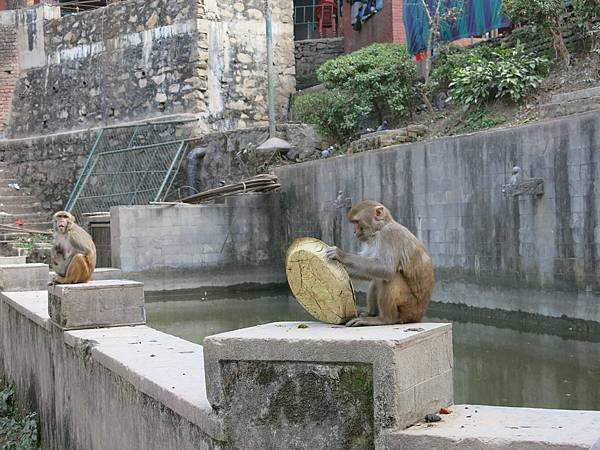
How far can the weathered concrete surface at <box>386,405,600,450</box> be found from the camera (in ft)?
11.1

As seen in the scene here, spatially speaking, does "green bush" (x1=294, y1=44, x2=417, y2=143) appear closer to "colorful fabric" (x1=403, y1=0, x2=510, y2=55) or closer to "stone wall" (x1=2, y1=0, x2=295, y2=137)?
"colorful fabric" (x1=403, y1=0, x2=510, y2=55)

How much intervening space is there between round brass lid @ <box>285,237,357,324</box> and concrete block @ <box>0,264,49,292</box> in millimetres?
8065

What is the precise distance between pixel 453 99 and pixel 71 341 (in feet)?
46.2

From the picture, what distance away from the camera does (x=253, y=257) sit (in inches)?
854

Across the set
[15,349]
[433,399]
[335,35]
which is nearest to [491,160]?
[15,349]

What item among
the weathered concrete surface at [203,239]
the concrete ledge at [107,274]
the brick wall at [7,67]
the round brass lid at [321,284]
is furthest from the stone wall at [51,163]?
the round brass lid at [321,284]

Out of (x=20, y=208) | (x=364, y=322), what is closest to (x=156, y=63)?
(x=20, y=208)

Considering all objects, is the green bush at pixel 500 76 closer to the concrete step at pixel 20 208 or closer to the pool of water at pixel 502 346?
the pool of water at pixel 502 346

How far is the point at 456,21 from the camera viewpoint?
2153cm

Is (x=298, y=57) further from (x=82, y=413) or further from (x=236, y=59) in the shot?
(x=82, y=413)

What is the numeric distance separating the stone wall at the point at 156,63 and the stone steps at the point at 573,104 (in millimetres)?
12532

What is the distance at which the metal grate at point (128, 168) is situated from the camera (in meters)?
24.6

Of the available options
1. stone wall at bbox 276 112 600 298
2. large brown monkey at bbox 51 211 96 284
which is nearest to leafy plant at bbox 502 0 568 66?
stone wall at bbox 276 112 600 298

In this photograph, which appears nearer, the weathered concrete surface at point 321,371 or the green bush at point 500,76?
the weathered concrete surface at point 321,371
